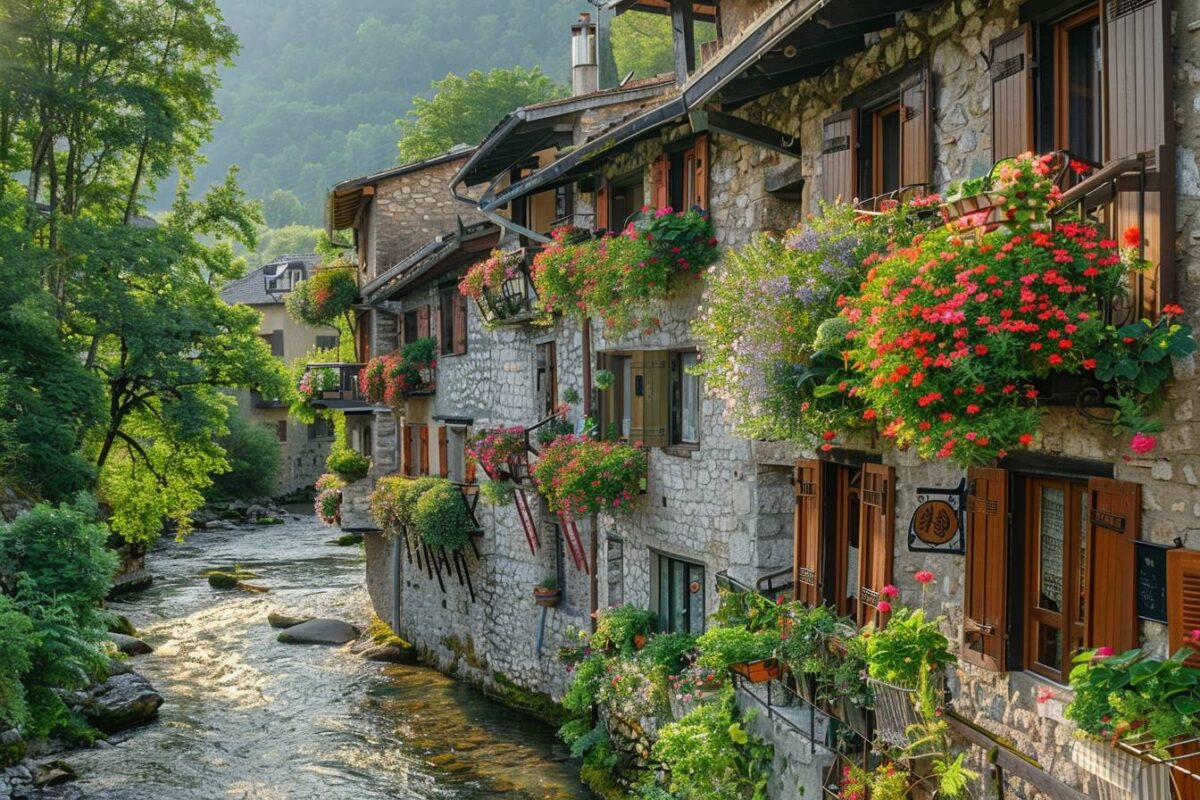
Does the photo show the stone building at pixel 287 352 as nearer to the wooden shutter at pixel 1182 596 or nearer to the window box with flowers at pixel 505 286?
the window box with flowers at pixel 505 286

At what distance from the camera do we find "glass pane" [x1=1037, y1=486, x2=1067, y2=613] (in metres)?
7.62

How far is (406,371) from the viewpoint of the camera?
25.3 m

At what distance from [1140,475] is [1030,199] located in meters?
1.67

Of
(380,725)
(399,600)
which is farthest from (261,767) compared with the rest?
(399,600)

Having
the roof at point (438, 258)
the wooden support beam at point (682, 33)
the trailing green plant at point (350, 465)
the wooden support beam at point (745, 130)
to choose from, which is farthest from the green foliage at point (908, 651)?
the trailing green plant at point (350, 465)

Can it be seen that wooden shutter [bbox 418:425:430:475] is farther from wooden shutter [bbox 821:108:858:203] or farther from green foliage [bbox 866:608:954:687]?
green foliage [bbox 866:608:954:687]

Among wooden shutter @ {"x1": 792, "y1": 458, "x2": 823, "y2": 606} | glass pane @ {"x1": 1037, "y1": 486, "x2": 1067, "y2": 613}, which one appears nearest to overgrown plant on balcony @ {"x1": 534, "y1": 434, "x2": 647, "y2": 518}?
wooden shutter @ {"x1": 792, "y1": 458, "x2": 823, "y2": 606}

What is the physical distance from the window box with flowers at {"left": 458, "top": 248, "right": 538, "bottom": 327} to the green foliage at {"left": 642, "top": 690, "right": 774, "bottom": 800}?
328 inches

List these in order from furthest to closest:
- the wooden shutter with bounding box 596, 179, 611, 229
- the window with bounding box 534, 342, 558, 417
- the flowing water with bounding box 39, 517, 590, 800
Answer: the window with bounding box 534, 342, 558, 417 < the flowing water with bounding box 39, 517, 590, 800 < the wooden shutter with bounding box 596, 179, 611, 229

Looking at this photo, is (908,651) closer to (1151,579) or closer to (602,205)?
(1151,579)

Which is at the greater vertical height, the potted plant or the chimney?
the chimney

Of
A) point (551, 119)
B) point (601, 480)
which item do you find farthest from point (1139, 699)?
point (551, 119)

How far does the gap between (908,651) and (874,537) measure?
1551mm

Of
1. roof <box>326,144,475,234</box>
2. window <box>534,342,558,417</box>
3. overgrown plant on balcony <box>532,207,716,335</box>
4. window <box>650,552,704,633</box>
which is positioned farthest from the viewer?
roof <box>326,144,475,234</box>
